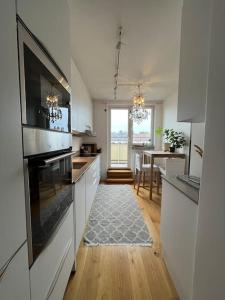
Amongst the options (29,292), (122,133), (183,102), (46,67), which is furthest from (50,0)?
(122,133)

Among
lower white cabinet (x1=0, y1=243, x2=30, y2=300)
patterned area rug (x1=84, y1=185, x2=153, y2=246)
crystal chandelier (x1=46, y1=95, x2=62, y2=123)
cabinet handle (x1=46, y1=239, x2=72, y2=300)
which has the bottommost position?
patterned area rug (x1=84, y1=185, x2=153, y2=246)

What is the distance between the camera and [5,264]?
1.74 ft

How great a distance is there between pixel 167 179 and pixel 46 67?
1.39 meters

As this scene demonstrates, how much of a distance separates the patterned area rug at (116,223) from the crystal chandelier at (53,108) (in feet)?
5.28

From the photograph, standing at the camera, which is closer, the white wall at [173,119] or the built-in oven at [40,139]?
the built-in oven at [40,139]

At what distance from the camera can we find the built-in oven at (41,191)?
0.70 m

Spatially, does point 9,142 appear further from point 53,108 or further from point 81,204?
point 81,204

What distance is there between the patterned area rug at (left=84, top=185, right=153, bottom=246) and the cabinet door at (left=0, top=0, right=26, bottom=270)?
5.30 ft

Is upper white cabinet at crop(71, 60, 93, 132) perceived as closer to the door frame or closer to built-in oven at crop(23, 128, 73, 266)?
built-in oven at crop(23, 128, 73, 266)

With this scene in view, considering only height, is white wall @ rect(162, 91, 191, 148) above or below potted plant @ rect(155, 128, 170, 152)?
above

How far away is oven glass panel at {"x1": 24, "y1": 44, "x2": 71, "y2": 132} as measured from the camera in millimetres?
692

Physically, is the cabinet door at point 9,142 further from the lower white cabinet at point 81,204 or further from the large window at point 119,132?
the large window at point 119,132

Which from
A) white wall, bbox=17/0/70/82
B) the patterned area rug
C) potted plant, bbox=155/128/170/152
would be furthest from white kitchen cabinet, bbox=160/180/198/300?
potted plant, bbox=155/128/170/152

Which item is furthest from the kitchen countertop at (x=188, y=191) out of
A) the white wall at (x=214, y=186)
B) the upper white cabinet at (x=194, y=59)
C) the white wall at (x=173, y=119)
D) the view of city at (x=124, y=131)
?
the view of city at (x=124, y=131)
